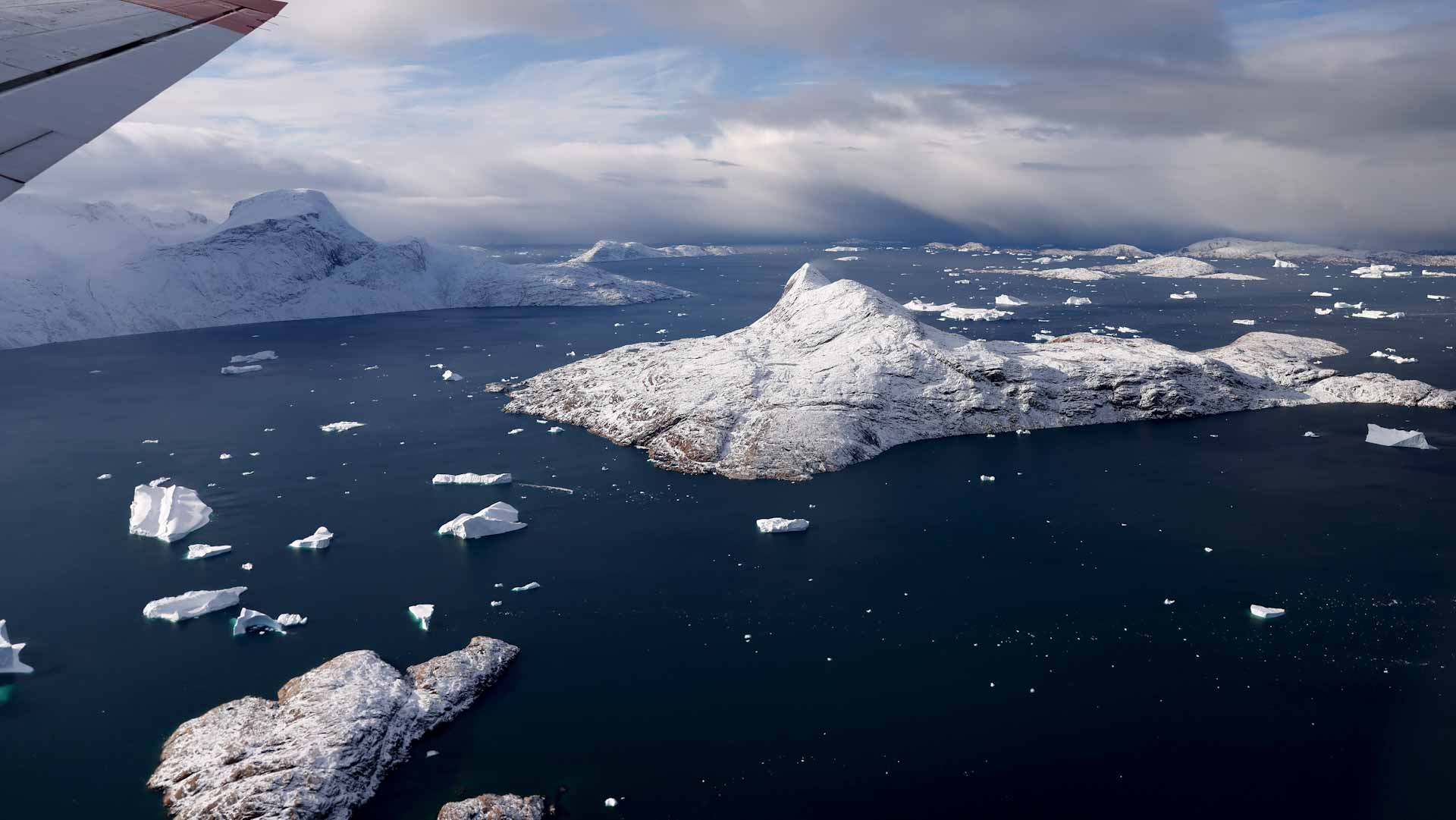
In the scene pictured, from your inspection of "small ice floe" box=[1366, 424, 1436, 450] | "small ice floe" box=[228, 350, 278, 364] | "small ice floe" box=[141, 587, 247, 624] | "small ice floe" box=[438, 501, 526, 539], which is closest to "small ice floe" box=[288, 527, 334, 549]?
"small ice floe" box=[438, 501, 526, 539]

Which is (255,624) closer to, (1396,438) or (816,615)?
(816,615)

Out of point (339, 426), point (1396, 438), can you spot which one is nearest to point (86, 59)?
point (339, 426)

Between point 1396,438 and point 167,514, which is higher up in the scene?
point 1396,438

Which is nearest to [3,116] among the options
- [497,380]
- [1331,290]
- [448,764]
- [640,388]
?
[448,764]

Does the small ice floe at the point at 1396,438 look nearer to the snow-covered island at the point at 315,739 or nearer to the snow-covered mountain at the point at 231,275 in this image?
the snow-covered island at the point at 315,739

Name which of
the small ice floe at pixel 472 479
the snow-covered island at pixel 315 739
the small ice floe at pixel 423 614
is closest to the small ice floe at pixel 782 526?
the snow-covered island at pixel 315 739

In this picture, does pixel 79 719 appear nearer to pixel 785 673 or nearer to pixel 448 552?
pixel 448 552
